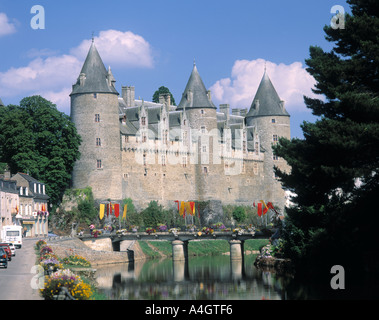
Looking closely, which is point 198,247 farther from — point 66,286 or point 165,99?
point 66,286

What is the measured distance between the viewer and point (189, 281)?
34.5m

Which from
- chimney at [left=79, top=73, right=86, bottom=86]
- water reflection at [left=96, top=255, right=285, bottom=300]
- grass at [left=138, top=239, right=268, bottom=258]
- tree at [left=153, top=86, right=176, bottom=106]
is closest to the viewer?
water reflection at [left=96, top=255, right=285, bottom=300]

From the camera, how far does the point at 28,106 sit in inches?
2218

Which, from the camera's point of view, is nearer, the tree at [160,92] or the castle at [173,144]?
the castle at [173,144]

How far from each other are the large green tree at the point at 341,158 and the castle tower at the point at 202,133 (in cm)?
3567

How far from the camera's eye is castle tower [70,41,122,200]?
5741 cm

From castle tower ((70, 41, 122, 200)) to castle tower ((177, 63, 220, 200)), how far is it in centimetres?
1087

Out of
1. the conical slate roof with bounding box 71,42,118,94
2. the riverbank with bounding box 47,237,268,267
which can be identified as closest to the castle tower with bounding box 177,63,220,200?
the riverbank with bounding box 47,237,268,267

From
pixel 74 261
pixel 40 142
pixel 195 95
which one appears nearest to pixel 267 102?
pixel 195 95

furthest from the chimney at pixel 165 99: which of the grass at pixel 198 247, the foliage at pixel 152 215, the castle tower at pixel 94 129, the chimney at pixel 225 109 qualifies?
the grass at pixel 198 247

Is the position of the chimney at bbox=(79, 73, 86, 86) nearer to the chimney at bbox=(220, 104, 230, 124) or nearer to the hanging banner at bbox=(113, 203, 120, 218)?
the hanging banner at bbox=(113, 203, 120, 218)

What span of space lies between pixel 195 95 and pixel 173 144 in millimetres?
6307

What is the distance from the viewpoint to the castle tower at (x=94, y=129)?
5741cm

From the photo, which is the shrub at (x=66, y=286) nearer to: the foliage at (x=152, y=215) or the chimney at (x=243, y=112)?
the foliage at (x=152, y=215)
